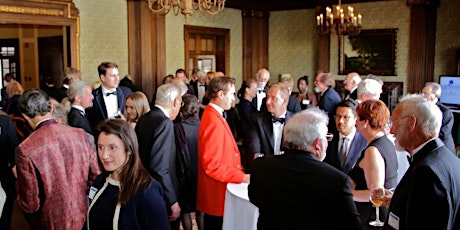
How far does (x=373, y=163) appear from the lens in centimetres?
291

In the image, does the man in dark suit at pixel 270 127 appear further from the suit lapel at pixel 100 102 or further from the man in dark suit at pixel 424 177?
the suit lapel at pixel 100 102

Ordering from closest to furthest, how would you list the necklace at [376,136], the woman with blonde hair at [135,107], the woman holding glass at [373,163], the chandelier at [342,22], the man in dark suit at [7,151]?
the woman holding glass at [373,163], the necklace at [376,136], the man in dark suit at [7,151], the woman with blonde hair at [135,107], the chandelier at [342,22]

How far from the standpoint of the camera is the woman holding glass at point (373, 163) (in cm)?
291

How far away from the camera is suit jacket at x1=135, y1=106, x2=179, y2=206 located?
3664 millimetres

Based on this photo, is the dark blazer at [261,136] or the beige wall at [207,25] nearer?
the dark blazer at [261,136]

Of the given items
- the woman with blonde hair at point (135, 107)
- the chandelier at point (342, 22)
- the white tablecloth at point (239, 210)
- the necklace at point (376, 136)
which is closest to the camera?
the necklace at point (376, 136)

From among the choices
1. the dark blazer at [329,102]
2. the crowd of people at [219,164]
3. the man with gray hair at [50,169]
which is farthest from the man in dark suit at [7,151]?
the dark blazer at [329,102]

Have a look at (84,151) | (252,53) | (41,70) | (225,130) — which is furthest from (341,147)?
(41,70)

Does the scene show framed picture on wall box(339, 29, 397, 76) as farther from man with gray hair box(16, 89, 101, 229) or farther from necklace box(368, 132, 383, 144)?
man with gray hair box(16, 89, 101, 229)

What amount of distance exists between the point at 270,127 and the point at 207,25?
25.6 feet

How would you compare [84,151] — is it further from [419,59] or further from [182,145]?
[419,59]

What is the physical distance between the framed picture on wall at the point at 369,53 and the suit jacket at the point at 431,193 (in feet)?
31.3

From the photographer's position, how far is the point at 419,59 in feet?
35.4

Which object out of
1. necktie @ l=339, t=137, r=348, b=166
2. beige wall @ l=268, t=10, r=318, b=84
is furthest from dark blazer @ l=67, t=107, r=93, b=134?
beige wall @ l=268, t=10, r=318, b=84
